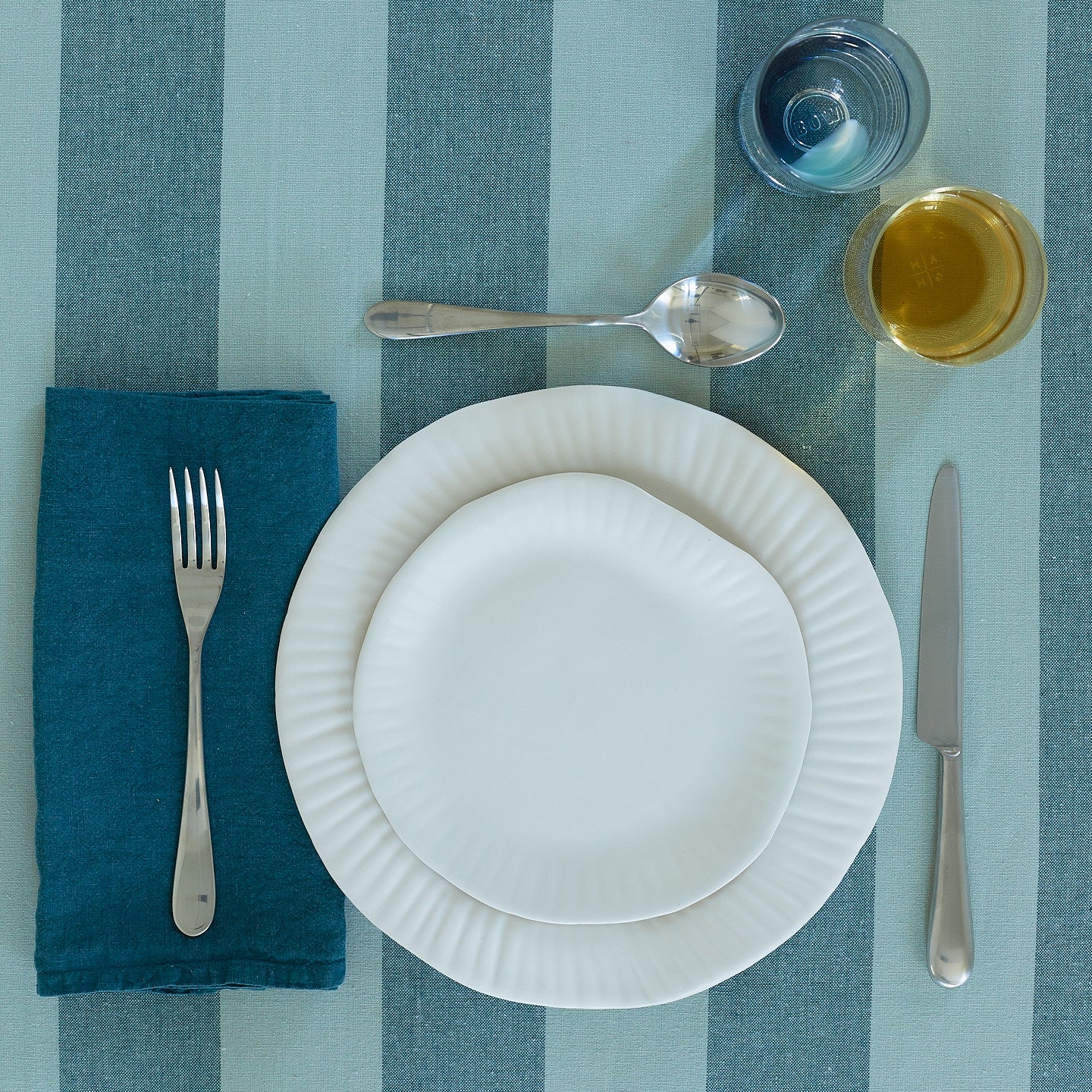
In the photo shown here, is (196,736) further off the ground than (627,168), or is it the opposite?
(627,168)

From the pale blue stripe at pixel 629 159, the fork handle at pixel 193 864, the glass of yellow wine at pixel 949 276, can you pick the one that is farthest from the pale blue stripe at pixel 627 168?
the fork handle at pixel 193 864

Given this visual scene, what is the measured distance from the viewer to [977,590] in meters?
0.58

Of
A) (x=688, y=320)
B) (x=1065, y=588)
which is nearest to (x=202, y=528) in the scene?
(x=688, y=320)

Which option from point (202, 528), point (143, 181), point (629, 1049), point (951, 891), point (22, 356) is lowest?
point (629, 1049)

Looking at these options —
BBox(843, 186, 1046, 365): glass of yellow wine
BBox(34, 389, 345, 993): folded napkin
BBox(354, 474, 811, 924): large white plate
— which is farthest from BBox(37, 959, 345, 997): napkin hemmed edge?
BBox(843, 186, 1046, 365): glass of yellow wine

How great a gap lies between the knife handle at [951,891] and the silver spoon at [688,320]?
28 cm

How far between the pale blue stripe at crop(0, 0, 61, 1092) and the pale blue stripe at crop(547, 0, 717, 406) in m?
0.31

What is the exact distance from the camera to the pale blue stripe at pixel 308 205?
0.56 m

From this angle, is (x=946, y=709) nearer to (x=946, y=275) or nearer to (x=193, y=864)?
(x=946, y=275)

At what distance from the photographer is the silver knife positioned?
563 millimetres

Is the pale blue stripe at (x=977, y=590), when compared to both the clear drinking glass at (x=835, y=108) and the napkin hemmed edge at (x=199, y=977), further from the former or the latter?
the napkin hemmed edge at (x=199, y=977)

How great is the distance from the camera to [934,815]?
57 cm

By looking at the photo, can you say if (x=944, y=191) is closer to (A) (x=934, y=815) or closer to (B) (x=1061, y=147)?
(B) (x=1061, y=147)

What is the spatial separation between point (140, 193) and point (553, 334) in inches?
10.4
